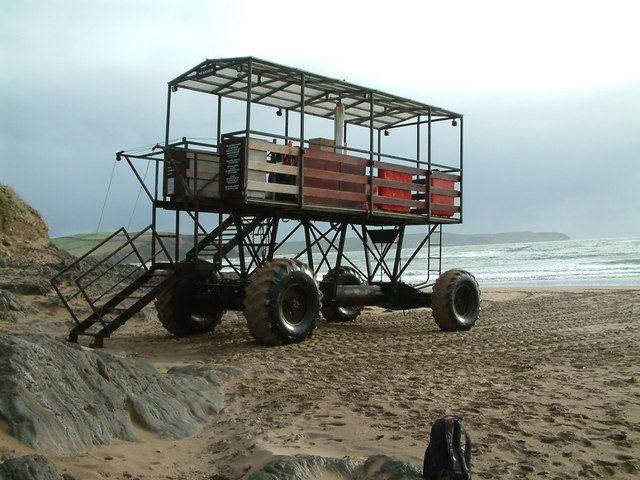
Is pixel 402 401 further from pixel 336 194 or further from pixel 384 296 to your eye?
pixel 384 296

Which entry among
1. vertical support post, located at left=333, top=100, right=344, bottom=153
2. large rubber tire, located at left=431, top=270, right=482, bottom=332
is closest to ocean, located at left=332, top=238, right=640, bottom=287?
large rubber tire, located at left=431, top=270, right=482, bottom=332

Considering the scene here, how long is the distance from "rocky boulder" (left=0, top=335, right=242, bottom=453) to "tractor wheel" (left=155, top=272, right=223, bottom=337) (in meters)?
4.49

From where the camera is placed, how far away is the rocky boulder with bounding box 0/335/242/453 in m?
4.16

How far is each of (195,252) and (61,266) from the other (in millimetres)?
10184

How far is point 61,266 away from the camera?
1856 cm

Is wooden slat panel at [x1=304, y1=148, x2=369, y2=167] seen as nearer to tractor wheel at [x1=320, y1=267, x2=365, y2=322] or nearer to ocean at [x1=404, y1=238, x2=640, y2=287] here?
tractor wheel at [x1=320, y1=267, x2=365, y2=322]

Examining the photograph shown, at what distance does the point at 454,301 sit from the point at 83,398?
8.54m

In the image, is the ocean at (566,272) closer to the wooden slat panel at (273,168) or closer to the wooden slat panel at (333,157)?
the wooden slat panel at (333,157)

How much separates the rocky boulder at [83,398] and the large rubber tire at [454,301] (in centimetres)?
654

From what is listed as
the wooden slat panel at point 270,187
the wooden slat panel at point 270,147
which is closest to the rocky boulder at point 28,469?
the wooden slat panel at point 270,187

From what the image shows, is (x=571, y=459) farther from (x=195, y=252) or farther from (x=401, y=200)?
(x=401, y=200)

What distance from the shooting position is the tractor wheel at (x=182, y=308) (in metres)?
10.7

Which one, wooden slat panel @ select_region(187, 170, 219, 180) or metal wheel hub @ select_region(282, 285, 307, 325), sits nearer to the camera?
metal wheel hub @ select_region(282, 285, 307, 325)

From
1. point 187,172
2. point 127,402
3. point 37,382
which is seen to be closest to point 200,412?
point 127,402
